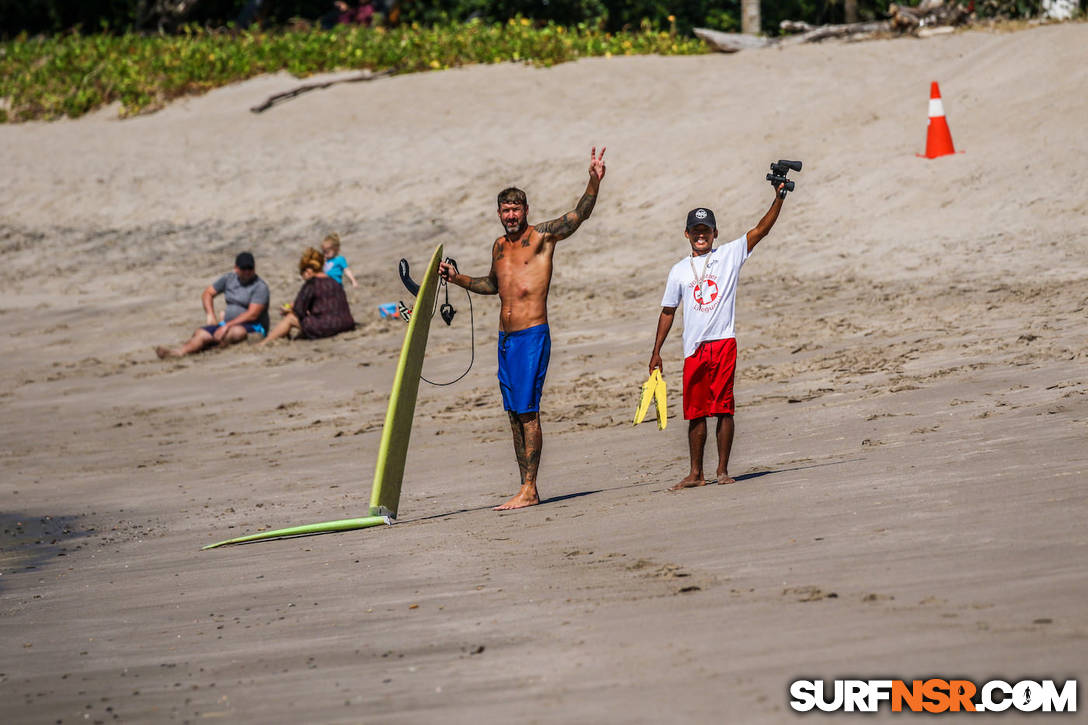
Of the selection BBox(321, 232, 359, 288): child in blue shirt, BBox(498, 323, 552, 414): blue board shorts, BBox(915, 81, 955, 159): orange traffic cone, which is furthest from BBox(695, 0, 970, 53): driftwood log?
BBox(498, 323, 552, 414): blue board shorts

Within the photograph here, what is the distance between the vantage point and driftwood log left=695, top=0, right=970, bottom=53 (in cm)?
2159

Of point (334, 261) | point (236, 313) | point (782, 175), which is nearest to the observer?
point (782, 175)

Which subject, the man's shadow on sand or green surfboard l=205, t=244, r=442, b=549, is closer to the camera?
green surfboard l=205, t=244, r=442, b=549

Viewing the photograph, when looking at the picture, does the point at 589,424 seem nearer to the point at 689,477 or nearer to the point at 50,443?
the point at 689,477

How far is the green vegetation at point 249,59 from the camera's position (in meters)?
23.8

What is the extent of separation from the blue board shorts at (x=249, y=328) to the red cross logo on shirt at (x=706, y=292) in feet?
25.8

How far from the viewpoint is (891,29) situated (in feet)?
73.2

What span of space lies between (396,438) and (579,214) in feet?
4.94

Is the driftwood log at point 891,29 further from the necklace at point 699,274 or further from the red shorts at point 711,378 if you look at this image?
the red shorts at point 711,378

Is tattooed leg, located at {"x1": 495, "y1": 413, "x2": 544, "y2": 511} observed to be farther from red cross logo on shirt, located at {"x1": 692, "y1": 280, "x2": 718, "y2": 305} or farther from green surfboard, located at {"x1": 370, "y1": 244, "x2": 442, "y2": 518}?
red cross logo on shirt, located at {"x1": 692, "y1": 280, "x2": 718, "y2": 305}

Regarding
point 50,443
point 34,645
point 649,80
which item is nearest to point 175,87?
point 649,80

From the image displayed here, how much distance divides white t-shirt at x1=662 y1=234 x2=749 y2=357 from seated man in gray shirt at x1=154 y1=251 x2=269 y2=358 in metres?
7.76

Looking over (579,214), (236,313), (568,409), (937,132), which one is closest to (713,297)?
(579,214)

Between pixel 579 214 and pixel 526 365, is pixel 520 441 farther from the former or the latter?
pixel 579 214
